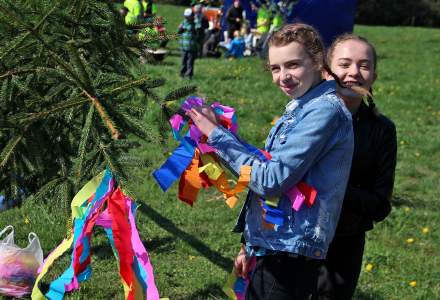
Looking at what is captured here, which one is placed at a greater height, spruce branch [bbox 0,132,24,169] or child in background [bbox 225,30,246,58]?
spruce branch [bbox 0,132,24,169]

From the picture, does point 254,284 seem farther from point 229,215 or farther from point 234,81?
point 234,81

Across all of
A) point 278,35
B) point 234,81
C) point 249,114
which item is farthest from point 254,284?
point 234,81

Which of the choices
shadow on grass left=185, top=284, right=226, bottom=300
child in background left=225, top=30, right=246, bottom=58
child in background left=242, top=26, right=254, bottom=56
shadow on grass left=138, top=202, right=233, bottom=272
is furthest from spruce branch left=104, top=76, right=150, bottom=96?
child in background left=242, top=26, right=254, bottom=56

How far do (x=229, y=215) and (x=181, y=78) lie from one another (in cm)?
584

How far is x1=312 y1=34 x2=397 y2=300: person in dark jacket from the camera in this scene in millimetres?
2602

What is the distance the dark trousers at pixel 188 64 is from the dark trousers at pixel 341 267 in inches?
320

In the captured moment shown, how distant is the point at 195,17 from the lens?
38.6 feet

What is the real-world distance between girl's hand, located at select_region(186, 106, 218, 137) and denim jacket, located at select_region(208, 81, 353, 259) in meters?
0.03

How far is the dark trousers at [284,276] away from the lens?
87.1 inches

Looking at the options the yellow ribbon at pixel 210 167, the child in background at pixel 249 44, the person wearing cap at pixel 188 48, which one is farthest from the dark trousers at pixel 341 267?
the child in background at pixel 249 44

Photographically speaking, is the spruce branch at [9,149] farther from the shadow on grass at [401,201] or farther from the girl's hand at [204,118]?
the shadow on grass at [401,201]

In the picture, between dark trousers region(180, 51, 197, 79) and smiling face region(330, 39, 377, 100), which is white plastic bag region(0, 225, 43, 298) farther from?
dark trousers region(180, 51, 197, 79)

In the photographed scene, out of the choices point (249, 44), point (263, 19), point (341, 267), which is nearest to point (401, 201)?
point (341, 267)

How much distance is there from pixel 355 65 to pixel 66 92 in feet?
4.30
